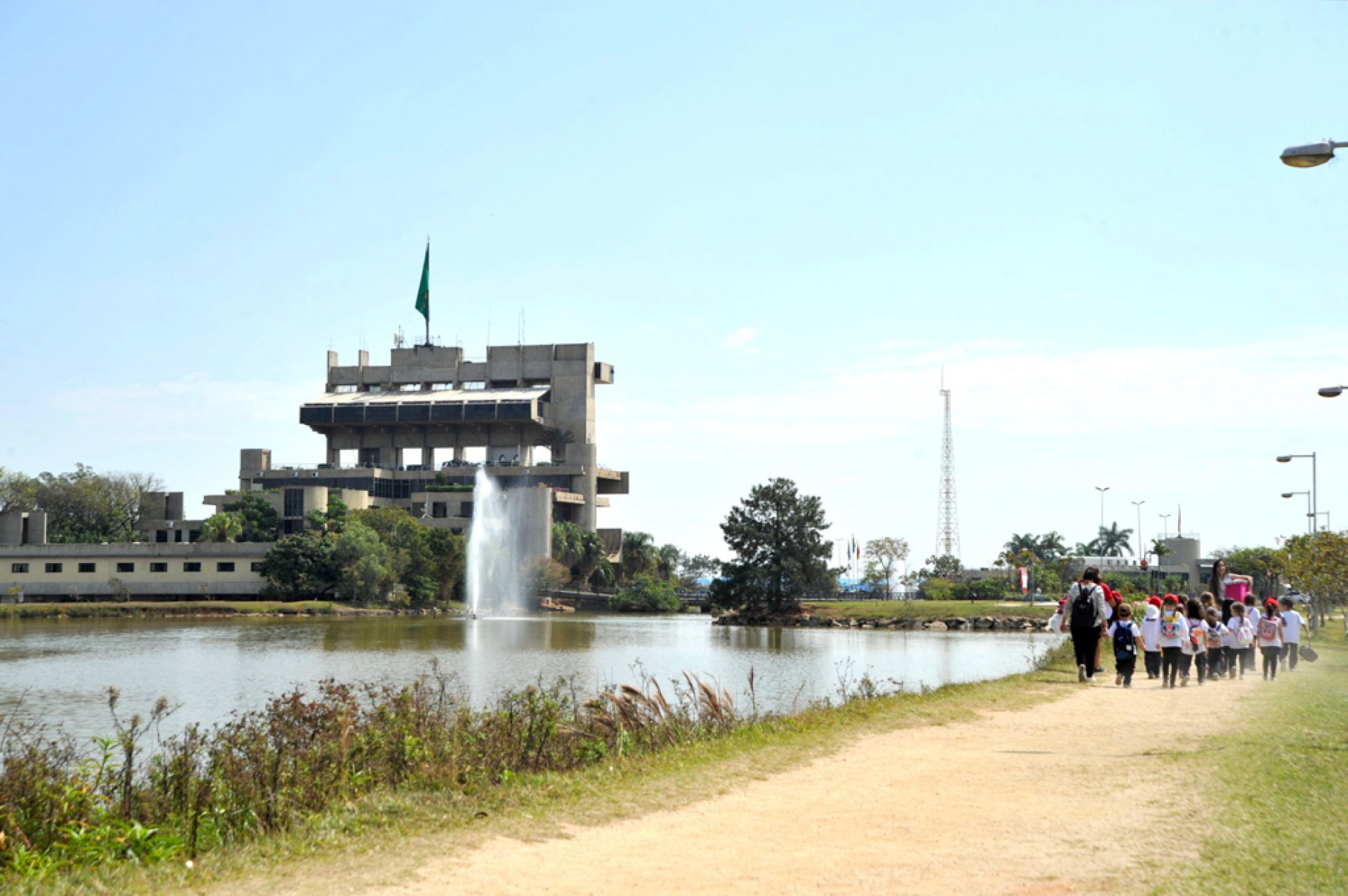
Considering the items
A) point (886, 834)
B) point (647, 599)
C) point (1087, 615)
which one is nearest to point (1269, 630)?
point (1087, 615)

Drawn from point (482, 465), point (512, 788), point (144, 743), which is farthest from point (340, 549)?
point (512, 788)

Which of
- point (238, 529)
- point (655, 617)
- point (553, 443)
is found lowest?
point (655, 617)

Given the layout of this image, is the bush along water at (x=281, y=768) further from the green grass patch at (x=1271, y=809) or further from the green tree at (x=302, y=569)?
the green tree at (x=302, y=569)

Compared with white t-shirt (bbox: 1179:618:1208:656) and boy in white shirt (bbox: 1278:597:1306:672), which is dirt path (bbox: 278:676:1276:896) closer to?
white t-shirt (bbox: 1179:618:1208:656)

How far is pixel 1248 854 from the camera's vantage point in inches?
336

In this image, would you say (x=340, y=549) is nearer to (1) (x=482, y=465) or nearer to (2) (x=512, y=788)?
(1) (x=482, y=465)

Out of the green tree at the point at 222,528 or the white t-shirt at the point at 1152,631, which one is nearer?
the white t-shirt at the point at 1152,631

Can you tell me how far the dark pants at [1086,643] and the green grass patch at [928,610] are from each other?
6594cm

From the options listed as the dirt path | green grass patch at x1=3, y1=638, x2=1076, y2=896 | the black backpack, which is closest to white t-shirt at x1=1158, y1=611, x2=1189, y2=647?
the black backpack

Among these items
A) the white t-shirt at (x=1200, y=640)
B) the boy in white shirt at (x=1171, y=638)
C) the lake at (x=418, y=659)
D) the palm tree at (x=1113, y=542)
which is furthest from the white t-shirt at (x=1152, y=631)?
the palm tree at (x=1113, y=542)

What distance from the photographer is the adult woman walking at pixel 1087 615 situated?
72.4 ft

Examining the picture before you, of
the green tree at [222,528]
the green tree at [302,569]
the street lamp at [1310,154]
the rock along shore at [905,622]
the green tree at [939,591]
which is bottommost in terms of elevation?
the rock along shore at [905,622]

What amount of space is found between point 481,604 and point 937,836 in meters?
99.8

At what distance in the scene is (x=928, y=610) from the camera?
303 ft
